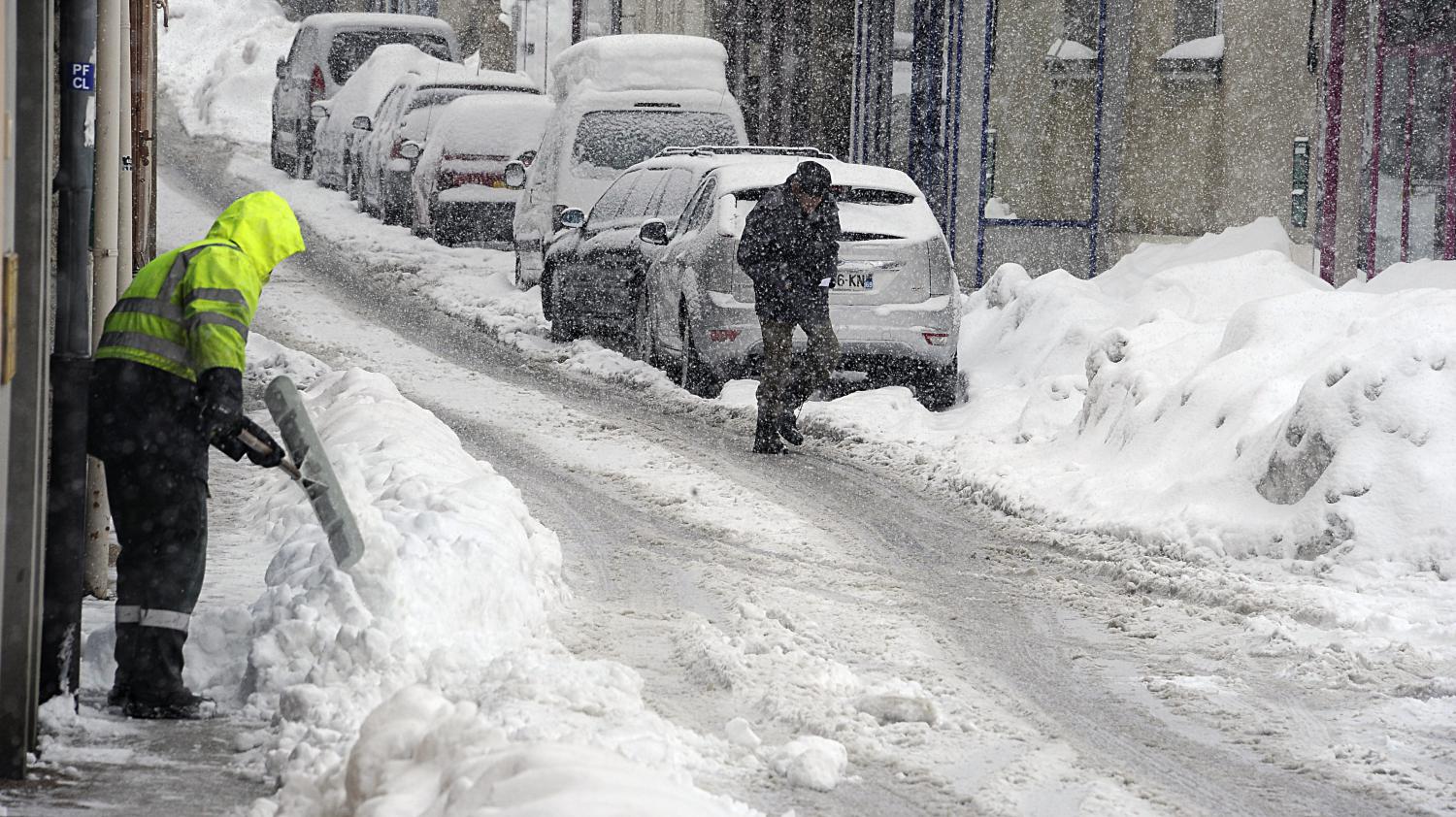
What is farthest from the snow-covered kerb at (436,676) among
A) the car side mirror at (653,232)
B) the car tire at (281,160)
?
the car tire at (281,160)

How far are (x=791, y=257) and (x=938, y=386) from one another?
6.77 ft

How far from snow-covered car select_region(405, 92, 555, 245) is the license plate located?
8.86 metres

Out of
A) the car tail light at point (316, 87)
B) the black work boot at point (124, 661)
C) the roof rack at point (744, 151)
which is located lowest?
the black work boot at point (124, 661)

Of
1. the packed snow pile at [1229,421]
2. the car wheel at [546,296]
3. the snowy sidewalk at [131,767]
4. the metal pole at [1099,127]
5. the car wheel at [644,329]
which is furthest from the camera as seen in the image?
the metal pole at [1099,127]

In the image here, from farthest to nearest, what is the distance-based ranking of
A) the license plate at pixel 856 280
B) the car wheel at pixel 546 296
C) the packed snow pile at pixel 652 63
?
1. the packed snow pile at pixel 652 63
2. the car wheel at pixel 546 296
3. the license plate at pixel 856 280

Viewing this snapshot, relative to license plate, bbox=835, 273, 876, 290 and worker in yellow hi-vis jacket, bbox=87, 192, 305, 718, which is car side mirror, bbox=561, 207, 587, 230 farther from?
worker in yellow hi-vis jacket, bbox=87, 192, 305, 718

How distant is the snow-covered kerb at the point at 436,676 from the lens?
176 inches

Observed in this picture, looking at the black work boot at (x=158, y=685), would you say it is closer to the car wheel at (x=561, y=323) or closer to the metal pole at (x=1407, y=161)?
the car wheel at (x=561, y=323)

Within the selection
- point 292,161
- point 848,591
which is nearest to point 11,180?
point 848,591

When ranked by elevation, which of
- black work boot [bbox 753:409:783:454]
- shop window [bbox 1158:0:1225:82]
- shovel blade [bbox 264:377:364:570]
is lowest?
black work boot [bbox 753:409:783:454]

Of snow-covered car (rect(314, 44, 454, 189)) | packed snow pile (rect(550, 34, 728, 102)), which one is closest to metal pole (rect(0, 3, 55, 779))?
packed snow pile (rect(550, 34, 728, 102))

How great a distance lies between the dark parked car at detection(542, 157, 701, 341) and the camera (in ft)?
48.0

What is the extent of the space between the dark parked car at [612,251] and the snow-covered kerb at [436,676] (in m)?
5.85

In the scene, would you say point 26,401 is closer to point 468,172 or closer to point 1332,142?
point 1332,142
